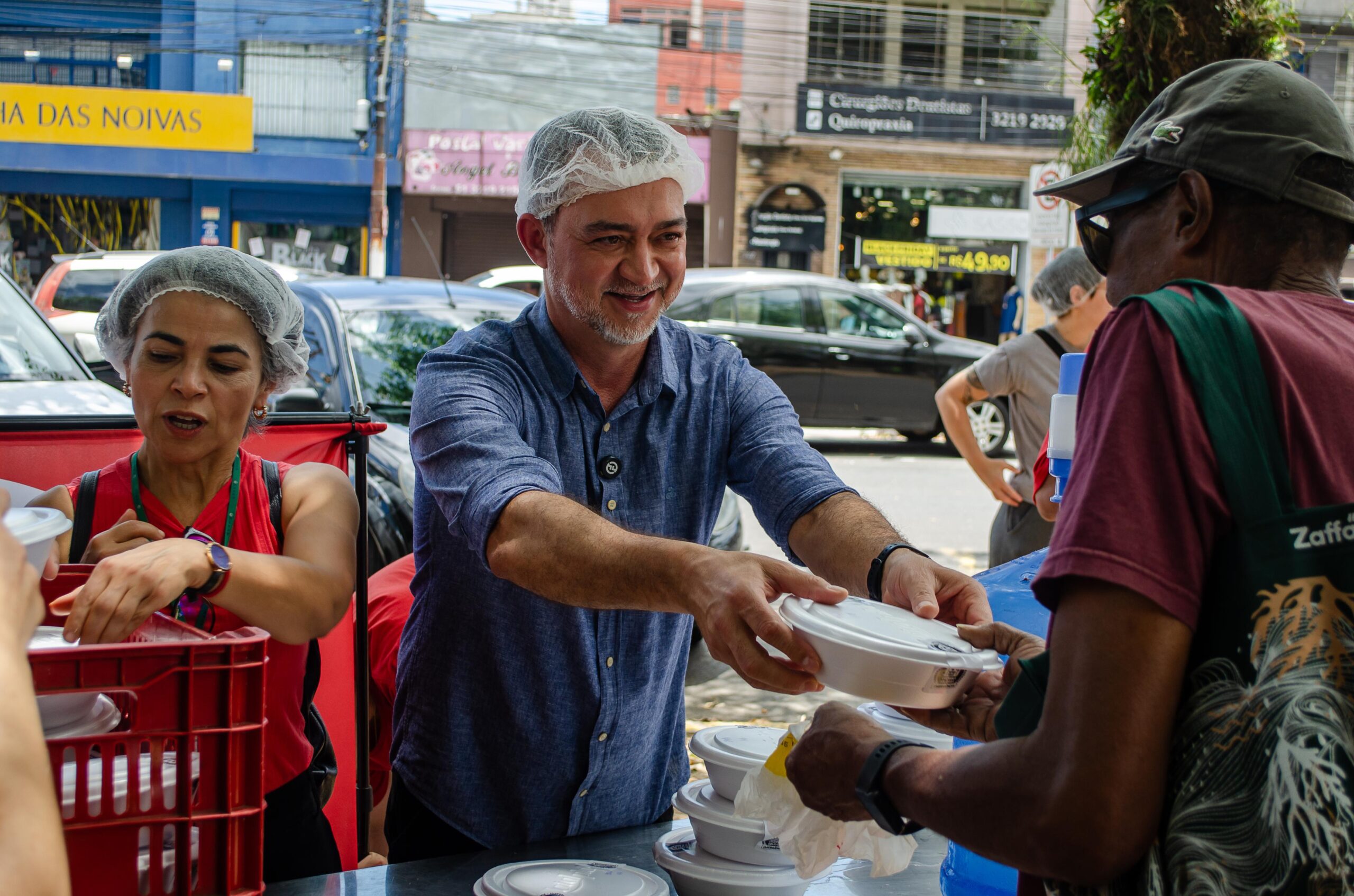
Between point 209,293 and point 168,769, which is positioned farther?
point 209,293

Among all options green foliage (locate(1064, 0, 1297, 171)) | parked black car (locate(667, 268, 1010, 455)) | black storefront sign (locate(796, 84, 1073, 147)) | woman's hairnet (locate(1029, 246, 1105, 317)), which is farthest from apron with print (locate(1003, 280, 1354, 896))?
black storefront sign (locate(796, 84, 1073, 147))

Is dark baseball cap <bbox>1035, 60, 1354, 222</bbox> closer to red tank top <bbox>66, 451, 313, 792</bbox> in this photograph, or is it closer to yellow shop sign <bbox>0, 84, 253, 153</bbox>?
red tank top <bbox>66, 451, 313, 792</bbox>

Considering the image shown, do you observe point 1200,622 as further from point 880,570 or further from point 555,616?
point 555,616

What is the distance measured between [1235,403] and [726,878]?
108 centimetres

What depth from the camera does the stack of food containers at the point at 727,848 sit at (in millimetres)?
1800

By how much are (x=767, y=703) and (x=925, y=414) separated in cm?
847

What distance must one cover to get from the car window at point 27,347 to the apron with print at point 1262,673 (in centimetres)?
449

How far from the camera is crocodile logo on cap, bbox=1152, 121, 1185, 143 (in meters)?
1.30

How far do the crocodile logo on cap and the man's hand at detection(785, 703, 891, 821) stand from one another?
743 millimetres

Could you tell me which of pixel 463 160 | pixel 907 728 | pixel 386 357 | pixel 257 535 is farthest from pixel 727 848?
pixel 463 160

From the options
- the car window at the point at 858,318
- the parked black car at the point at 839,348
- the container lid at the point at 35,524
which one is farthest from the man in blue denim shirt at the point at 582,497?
the car window at the point at 858,318

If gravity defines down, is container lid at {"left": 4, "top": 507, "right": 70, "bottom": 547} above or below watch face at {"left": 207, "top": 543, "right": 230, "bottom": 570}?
above

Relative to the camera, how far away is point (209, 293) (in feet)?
7.95

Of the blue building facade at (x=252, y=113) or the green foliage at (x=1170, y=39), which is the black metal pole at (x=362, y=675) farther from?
the blue building facade at (x=252, y=113)
